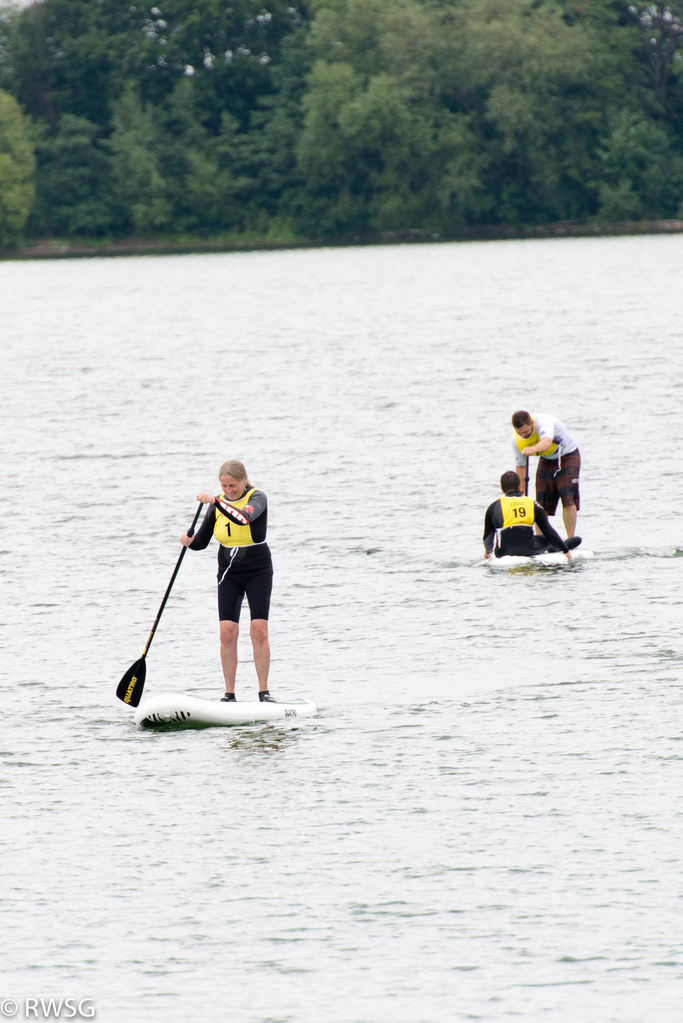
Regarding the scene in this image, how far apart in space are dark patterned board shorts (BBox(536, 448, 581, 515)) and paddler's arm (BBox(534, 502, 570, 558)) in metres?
0.68

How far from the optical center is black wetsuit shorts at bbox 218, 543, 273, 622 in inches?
520

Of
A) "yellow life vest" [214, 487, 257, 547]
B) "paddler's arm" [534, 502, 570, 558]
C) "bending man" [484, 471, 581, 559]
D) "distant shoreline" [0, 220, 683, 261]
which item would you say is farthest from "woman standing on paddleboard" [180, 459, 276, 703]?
"distant shoreline" [0, 220, 683, 261]

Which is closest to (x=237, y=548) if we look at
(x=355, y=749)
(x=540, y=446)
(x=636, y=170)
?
(x=355, y=749)

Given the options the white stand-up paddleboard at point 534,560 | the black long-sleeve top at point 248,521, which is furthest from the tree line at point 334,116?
the black long-sleeve top at point 248,521

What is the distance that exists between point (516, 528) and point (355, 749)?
6501 millimetres

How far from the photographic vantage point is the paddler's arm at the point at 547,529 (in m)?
18.9

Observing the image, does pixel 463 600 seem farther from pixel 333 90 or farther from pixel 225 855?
pixel 333 90

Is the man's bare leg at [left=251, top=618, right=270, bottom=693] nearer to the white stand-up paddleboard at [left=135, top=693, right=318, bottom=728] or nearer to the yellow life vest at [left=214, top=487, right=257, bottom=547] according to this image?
the white stand-up paddleboard at [left=135, top=693, right=318, bottom=728]

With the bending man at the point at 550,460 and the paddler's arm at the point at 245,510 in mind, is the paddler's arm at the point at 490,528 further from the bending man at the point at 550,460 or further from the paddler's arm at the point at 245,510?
the paddler's arm at the point at 245,510

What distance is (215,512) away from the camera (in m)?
13.1

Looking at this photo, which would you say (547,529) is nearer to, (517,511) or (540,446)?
(517,511)

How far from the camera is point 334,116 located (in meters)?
101

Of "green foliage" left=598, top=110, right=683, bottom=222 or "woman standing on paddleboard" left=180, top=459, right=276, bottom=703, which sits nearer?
"woman standing on paddleboard" left=180, top=459, right=276, bottom=703

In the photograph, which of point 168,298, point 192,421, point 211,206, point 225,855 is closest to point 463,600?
point 225,855
